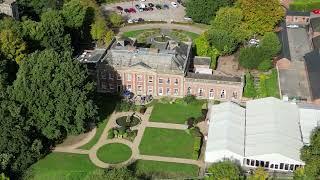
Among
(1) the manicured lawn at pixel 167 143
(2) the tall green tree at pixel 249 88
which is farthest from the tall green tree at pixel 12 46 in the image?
(2) the tall green tree at pixel 249 88

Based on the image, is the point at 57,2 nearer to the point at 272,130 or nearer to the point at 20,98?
the point at 20,98

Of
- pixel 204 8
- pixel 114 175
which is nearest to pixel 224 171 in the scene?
pixel 114 175

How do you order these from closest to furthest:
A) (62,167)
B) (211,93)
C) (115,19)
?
(62,167) → (211,93) → (115,19)

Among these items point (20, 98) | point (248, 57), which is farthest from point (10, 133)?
point (248, 57)

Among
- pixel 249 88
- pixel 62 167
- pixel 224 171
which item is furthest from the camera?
pixel 249 88

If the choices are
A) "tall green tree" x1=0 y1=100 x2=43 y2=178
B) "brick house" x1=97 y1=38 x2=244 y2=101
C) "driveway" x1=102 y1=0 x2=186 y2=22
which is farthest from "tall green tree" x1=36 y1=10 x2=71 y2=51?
"driveway" x1=102 y1=0 x2=186 y2=22

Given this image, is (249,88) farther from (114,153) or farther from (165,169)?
(114,153)

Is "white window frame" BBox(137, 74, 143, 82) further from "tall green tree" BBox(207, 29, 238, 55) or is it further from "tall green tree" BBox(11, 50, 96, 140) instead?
"tall green tree" BBox(207, 29, 238, 55)
